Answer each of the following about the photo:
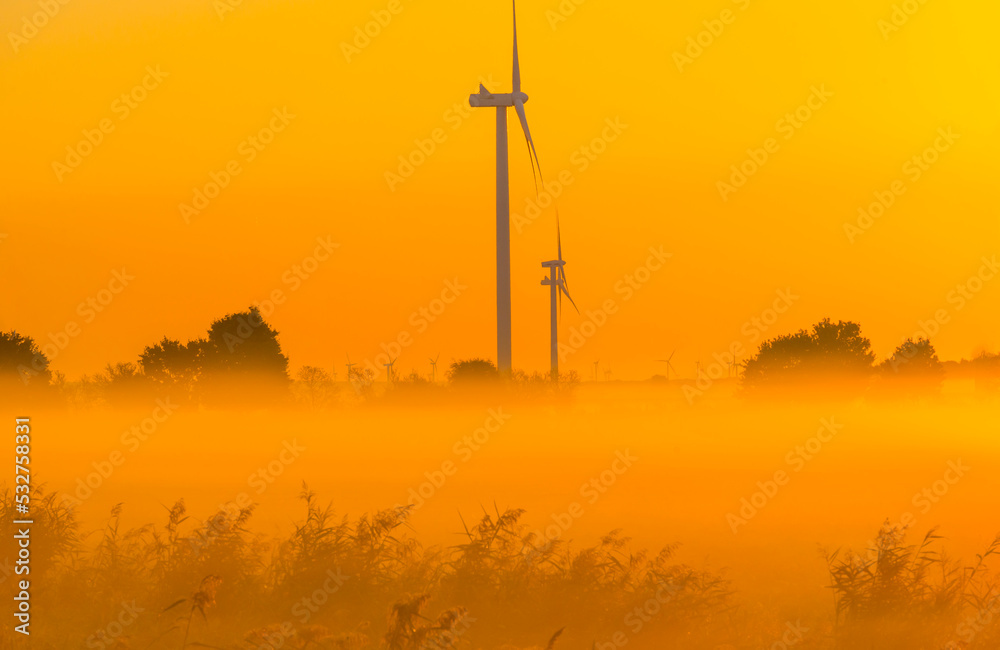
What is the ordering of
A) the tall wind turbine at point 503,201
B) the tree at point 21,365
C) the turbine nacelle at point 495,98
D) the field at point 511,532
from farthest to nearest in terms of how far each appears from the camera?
the tree at point 21,365 → the turbine nacelle at point 495,98 → the tall wind turbine at point 503,201 → the field at point 511,532

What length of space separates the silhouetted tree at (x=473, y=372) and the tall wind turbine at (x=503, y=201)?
263 inches

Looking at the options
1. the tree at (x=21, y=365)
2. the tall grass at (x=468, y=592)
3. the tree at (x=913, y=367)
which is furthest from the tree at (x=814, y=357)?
the tall grass at (x=468, y=592)

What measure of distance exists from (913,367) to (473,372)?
41863mm

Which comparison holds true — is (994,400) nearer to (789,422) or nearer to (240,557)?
(789,422)

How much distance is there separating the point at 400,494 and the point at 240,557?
12.3 meters

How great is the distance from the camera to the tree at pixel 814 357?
79562mm

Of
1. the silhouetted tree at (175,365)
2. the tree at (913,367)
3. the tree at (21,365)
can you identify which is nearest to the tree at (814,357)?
the tree at (913,367)

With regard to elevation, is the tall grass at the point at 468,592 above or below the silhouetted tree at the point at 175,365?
below

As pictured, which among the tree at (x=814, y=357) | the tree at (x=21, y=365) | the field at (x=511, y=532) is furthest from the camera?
the tree at (x=814, y=357)

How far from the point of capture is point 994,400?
78875 mm

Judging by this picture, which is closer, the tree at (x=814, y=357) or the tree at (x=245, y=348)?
the tree at (x=245, y=348)

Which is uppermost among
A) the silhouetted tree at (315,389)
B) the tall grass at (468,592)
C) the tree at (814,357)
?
the tree at (814,357)

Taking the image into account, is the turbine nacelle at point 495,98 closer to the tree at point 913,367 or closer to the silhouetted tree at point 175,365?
the silhouetted tree at point 175,365

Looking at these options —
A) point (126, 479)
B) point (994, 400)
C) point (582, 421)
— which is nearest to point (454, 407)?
point (582, 421)
